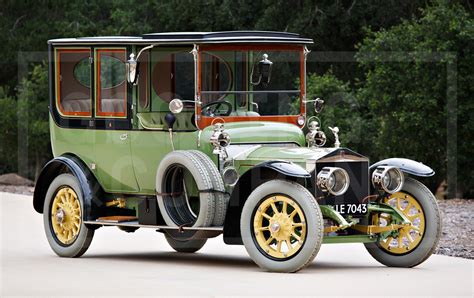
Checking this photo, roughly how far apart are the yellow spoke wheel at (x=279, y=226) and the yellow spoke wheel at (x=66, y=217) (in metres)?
2.67

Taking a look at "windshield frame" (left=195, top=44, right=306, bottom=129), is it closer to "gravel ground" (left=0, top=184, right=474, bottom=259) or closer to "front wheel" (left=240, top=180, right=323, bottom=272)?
"front wheel" (left=240, top=180, right=323, bottom=272)

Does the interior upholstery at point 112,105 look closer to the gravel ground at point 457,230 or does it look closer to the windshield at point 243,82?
the windshield at point 243,82

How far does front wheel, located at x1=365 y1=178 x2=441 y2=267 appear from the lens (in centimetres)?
1333

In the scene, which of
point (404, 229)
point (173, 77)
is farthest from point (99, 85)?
point (404, 229)

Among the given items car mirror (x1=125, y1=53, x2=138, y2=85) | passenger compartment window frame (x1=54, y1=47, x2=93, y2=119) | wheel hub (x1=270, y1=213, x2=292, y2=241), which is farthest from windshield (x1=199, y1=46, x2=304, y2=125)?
wheel hub (x1=270, y1=213, x2=292, y2=241)

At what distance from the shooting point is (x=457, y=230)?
17953 mm

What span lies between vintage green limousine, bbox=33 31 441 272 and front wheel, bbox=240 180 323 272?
1cm

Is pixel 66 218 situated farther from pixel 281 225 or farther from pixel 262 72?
pixel 281 225

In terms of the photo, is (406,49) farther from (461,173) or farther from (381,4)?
(381,4)

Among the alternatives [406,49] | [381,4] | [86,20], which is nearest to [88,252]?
[406,49]

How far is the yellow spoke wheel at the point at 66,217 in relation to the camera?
1484 cm

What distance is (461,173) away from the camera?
30.8 metres

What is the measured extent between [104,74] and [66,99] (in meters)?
0.65

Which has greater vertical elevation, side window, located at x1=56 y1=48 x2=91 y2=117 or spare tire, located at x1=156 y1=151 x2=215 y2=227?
side window, located at x1=56 y1=48 x2=91 y2=117
